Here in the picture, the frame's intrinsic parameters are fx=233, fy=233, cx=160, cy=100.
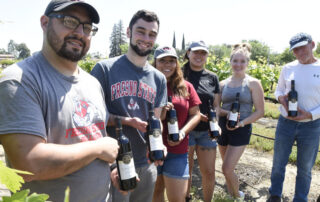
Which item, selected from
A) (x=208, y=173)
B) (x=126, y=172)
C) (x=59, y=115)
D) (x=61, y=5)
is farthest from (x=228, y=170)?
(x=61, y=5)

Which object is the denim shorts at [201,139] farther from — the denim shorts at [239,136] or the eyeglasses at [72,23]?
the eyeglasses at [72,23]

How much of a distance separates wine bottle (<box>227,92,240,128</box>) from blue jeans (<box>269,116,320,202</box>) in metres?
0.86

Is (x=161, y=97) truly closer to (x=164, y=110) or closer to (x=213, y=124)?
(x=164, y=110)

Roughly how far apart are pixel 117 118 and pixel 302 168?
3.04 metres

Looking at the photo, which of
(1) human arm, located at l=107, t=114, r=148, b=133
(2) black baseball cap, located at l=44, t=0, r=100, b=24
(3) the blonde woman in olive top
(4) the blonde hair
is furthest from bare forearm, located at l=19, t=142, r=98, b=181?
(4) the blonde hair

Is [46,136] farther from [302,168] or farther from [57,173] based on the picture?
[302,168]

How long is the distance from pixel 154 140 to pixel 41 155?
3.52ft

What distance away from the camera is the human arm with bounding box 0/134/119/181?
3.68ft

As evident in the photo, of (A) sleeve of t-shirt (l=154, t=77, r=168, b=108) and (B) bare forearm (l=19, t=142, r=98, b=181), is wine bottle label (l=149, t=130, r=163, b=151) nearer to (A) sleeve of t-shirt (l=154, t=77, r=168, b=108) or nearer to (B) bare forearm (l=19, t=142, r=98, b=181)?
(A) sleeve of t-shirt (l=154, t=77, r=168, b=108)

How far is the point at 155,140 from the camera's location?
2074mm

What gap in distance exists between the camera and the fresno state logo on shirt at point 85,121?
1383 mm

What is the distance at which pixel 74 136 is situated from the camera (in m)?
1.38

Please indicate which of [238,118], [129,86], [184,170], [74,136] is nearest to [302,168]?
[238,118]

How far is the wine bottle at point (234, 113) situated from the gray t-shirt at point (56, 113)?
7.19ft
